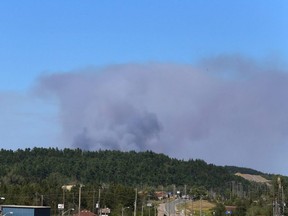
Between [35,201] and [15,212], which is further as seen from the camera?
[35,201]

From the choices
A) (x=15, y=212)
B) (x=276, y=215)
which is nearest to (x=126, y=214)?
(x=276, y=215)

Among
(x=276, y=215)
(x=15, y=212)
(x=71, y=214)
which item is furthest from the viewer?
(x=71, y=214)

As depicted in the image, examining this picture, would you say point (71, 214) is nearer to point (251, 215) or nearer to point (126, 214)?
point (126, 214)

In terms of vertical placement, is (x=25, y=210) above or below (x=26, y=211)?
above

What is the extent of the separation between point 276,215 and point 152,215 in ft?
175

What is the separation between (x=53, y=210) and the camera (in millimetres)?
199875

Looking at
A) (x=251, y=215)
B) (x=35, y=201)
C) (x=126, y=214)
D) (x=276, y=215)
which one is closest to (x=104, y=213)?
(x=126, y=214)

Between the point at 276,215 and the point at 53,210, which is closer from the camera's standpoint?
the point at 276,215

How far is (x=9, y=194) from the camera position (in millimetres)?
196500

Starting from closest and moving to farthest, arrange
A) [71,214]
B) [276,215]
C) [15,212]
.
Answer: [15,212] < [276,215] < [71,214]

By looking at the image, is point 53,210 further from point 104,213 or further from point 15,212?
point 15,212

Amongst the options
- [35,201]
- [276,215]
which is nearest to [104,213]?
[35,201]

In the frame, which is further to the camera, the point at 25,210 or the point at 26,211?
the point at 25,210

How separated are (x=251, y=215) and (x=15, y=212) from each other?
299 ft
